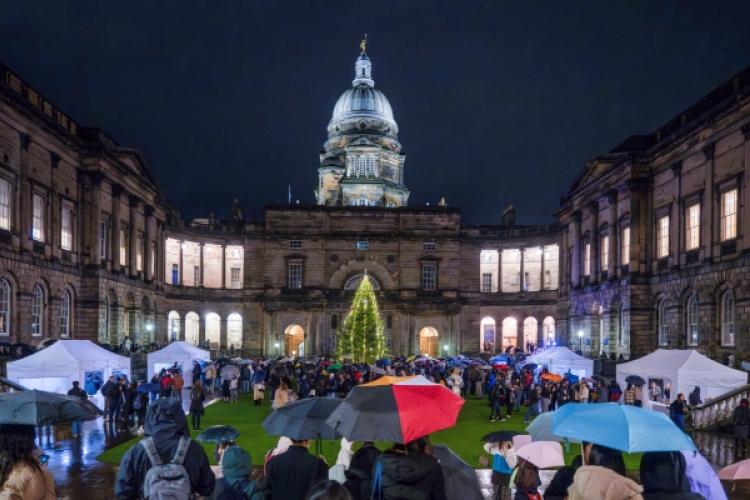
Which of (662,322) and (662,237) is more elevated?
(662,237)

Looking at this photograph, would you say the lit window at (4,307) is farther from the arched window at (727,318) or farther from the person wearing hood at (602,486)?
the person wearing hood at (602,486)

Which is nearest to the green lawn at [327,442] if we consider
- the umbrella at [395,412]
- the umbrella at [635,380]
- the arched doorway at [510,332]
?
the umbrella at [635,380]

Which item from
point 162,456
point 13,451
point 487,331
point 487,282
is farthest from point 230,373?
point 487,282

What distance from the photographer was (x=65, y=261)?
40688 mm

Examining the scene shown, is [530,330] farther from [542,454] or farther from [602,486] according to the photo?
[602,486]

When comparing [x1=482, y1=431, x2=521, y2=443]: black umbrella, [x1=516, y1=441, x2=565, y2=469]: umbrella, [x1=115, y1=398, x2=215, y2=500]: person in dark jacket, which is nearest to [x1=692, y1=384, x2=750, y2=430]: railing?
[x1=482, y1=431, x2=521, y2=443]: black umbrella

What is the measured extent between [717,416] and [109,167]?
36.0m

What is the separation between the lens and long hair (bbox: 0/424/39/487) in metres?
6.25

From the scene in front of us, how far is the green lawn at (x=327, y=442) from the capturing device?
1853 centimetres

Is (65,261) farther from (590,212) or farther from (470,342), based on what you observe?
(470,342)

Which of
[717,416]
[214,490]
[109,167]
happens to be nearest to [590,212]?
[717,416]

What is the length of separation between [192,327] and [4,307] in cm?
3656

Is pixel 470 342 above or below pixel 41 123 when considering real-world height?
below

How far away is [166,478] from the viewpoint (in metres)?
6.03
